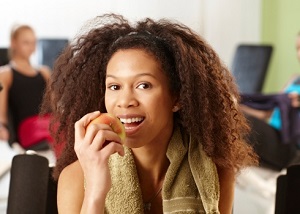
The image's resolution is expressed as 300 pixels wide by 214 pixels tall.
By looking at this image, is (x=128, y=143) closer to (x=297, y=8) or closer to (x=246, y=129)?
(x=246, y=129)

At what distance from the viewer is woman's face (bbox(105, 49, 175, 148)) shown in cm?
141

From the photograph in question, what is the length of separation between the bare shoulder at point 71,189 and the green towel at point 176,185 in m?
0.06

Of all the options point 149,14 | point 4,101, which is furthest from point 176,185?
point 149,14

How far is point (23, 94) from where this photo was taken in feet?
15.0

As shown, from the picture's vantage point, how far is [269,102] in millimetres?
4156

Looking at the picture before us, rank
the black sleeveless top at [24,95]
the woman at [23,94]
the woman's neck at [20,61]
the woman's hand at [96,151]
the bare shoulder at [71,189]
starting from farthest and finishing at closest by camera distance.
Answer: the woman's neck at [20,61]
the black sleeveless top at [24,95]
the woman at [23,94]
the bare shoulder at [71,189]
the woman's hand at [96,151]

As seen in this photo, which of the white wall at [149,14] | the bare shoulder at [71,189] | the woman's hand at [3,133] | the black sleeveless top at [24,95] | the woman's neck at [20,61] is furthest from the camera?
the white wall at [149,14]

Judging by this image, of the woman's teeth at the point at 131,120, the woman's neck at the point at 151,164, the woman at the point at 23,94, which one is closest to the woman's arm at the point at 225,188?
the woman's neck at the point at 151,164

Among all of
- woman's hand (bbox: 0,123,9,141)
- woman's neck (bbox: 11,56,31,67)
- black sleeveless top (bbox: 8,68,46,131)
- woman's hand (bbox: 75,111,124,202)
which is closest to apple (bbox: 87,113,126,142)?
woman's hand (bbox: 75,111,124,202)

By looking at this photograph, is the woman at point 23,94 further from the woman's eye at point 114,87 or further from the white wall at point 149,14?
the woman's eye at point 114,87

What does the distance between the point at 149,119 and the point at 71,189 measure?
0.22 meters

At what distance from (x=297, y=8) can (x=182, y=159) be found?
5.62 meters

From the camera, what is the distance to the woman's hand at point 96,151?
52.8 inches

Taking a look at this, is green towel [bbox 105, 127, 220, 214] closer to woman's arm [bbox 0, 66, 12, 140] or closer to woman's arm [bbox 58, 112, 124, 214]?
woman's arm [bbox 58, 112, 124, 214]
